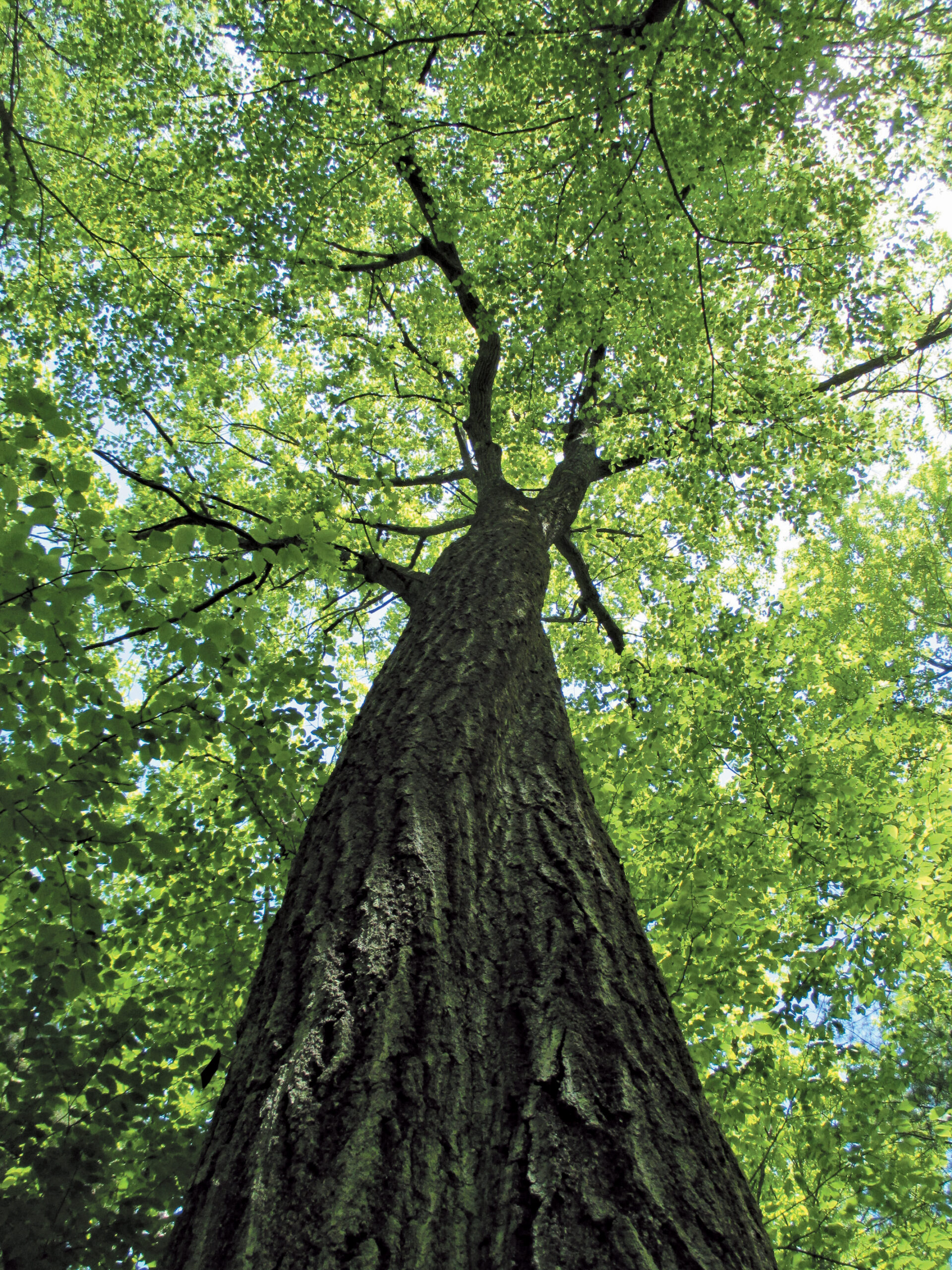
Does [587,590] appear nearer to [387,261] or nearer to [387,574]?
[387,574]

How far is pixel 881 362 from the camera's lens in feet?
27.0

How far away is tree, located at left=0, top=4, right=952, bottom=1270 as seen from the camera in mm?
1262

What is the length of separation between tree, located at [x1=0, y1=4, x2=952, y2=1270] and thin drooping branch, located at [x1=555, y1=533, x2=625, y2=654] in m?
0.04

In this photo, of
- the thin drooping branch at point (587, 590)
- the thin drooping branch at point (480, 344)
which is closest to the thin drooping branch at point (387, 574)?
the thin drooping branch at point (480, 344)

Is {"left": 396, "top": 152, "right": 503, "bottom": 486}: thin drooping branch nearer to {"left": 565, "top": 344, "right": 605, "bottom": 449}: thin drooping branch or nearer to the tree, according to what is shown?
the tree

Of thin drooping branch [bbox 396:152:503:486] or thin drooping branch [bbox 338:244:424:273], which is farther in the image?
thin drooping branch [bbox 338:244:424:273]

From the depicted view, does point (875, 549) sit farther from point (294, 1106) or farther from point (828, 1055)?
point (294, 1106)

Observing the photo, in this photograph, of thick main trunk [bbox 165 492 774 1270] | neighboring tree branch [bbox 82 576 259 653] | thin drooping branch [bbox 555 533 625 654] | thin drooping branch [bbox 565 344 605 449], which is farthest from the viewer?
thin drooping branch [bbox 565 344 605 449]

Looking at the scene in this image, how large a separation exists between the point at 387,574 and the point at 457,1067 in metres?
3.90

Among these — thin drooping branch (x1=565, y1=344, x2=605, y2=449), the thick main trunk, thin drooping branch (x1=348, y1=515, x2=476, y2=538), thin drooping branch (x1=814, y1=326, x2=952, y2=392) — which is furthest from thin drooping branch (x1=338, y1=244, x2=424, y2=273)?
the thick main trunk

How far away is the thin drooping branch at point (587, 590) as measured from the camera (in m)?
6.99

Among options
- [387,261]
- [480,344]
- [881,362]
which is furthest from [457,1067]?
[881,362]

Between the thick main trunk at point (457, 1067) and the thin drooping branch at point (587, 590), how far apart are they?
506 cm

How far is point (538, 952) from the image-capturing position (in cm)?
163
